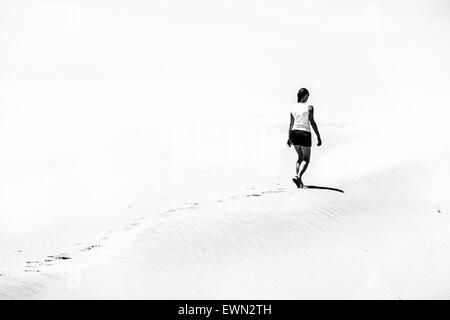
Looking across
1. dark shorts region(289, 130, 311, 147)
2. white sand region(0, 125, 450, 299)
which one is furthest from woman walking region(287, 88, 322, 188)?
white sand region(0, 125, 450, 299)

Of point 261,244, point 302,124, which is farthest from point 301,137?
point 261,244

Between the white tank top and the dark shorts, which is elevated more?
the white tank top

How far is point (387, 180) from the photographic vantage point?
12484 mm

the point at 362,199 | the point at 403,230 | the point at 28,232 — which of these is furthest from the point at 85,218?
the point at 403,230

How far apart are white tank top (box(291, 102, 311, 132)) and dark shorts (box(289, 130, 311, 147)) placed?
7 cm

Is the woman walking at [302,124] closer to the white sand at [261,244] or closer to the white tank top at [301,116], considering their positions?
the white tank top at [301,116]

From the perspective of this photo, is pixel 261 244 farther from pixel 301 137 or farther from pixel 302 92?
pixel 302 92

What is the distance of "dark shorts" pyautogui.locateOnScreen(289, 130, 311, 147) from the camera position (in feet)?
34.6

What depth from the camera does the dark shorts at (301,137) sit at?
415 inches

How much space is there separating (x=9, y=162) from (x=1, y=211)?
521cm

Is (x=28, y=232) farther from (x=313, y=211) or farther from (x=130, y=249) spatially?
(x=313, y=211)

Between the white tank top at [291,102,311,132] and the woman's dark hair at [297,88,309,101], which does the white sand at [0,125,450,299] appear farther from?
the woman's dark hair at [297,88,309,101]

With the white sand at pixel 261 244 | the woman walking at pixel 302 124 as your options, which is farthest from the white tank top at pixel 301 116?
the white sand at pixel 261 244
